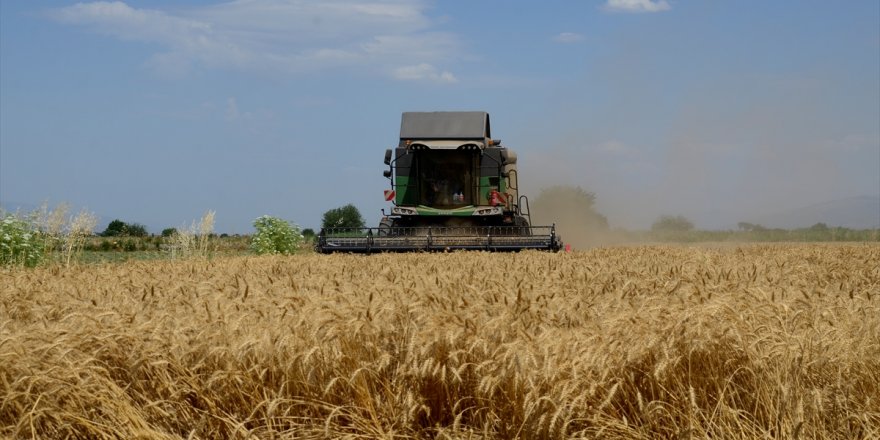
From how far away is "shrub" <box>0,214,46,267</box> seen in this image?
13.9 metres

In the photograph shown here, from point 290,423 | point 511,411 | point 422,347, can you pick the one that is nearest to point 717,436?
point 511,411

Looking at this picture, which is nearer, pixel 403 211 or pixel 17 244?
pixel 17 244

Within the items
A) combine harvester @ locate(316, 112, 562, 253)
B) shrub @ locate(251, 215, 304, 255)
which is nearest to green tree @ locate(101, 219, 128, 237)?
shrub @ locate(251, 215, 304, 255)

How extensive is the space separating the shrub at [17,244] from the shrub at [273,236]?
693 centimetres

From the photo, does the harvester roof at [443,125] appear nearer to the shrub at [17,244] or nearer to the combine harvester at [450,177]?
the combine harvester at [450,177]

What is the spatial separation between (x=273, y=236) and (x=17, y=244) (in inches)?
313

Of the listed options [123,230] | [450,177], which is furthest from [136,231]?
[450,177]

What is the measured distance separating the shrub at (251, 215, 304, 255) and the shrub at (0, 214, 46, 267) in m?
6.93

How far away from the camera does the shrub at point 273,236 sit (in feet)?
69.8

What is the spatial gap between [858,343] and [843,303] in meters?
1.04

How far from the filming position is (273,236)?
2150 cm

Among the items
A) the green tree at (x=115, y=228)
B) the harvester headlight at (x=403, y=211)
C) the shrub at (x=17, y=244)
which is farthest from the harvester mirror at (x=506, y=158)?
the green tree at (x=115, y=228)

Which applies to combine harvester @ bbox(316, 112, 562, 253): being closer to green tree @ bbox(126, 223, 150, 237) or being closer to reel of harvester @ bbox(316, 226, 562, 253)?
reel of harvester @ bbox(316, 226, 562, 253)

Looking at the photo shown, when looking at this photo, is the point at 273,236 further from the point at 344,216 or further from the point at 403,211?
the point at 344,216
